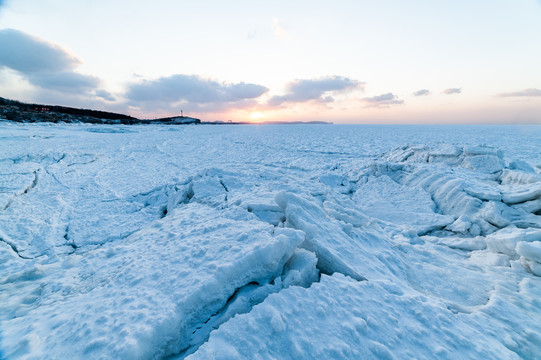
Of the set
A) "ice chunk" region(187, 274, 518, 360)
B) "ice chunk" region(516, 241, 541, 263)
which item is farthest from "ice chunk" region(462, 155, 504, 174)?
"ice chunk" region(187, 274, 518, 360)

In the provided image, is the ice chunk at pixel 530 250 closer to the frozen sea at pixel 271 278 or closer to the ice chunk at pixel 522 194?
the frozen sea at pixel 271 278

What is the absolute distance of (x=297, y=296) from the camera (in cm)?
192

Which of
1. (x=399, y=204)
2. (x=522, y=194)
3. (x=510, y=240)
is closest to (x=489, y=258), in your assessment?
(x=510, y=240)

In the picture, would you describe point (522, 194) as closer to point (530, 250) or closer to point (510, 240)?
point (510, 240)

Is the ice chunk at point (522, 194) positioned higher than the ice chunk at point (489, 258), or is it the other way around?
the ice chunk at point (522, 194)

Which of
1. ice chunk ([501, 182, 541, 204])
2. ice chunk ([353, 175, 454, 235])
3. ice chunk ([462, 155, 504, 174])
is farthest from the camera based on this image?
ice chunk ([462, 155, 504, 174])

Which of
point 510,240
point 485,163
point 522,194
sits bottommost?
point 510,240

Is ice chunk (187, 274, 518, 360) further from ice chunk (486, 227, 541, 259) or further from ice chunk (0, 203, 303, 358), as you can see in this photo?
ice chunk (486, 227, 541, 259)

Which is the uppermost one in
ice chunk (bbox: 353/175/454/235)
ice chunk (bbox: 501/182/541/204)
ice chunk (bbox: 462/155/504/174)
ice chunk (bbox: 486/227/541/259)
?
ice chunk (bbox: 462/155/504/174)

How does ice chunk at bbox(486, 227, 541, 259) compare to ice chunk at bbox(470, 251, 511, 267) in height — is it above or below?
above

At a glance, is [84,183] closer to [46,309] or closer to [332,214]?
[46,309]

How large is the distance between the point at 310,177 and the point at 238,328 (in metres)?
7.96

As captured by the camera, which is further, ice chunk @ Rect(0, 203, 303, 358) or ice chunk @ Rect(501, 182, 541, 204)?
ice chunk @ Rect(501, 182, 541, 204)

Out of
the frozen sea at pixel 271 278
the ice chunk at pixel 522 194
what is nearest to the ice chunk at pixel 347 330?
the frozen sea at pixel 271 278
